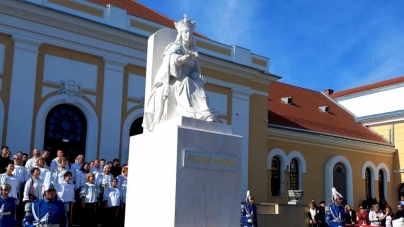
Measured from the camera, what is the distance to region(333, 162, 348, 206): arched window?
25.7 metres

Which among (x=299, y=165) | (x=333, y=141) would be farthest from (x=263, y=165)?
(x=333, y=141)

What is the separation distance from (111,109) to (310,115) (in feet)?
47.4

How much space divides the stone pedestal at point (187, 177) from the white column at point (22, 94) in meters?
8.32

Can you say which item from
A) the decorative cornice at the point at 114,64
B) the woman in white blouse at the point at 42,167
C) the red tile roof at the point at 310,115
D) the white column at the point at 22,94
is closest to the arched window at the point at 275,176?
the red tile roof at the point at 310,115

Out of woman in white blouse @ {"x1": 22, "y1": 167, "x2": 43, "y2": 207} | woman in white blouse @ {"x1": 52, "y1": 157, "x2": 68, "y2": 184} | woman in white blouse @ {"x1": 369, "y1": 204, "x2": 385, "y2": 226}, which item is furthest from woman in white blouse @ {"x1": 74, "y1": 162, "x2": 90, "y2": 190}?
woman in white blouse @ {"x1": 369, "y1": 204, "x2": 385, "y2": 226}

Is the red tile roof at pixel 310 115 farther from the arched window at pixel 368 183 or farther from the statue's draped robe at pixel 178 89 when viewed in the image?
the statue's draped robe at pixel 178 89

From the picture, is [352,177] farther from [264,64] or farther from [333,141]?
[264,64]

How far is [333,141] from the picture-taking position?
25797mm

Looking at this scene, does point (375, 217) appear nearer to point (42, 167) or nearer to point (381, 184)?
point (381, 184)

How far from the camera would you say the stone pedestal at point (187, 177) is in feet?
20.3

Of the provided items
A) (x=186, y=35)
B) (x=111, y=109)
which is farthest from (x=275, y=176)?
(x=186, y=35)

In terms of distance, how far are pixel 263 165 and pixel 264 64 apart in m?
4.51

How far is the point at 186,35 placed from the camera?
7621 millimetres

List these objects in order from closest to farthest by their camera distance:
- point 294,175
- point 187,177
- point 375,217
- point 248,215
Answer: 1. point 187,177
2. point 248,215
3. point 375,217
4. point 294,175
